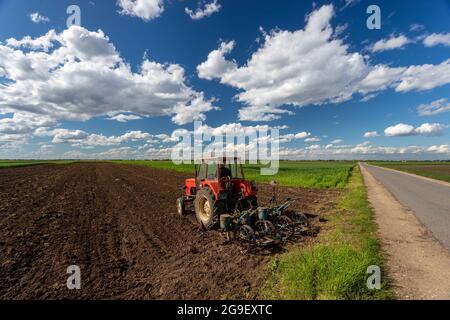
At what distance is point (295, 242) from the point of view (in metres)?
6.68

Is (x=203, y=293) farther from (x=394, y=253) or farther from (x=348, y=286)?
(x=394, y=253)

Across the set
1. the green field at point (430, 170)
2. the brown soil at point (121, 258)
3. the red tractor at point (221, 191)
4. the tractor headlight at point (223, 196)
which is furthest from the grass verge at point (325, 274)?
the green field at point (430, 170)

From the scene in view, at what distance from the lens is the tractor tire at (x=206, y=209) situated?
7450mm

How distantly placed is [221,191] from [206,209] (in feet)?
3.68

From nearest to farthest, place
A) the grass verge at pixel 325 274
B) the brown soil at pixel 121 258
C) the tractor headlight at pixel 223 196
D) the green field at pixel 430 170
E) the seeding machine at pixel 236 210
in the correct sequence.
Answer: the grass verge at pixel 325 274
the brown soil at pixel 121 258
the seeding machine at pixel 236 210
the tractor headlight at pixel 223 196
the green field at pixel 430 170

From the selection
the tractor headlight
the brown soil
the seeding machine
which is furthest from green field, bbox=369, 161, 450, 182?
the brown soil

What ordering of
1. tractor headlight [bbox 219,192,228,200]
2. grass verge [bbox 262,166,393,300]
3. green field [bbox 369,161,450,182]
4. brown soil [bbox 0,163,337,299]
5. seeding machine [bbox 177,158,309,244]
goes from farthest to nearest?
green field [bbox 369,161,450,182] → tractor headlight [bbox 219,192,228,200] → seeding machine [bbox 177,158,309,244] → brown soil [bbox 0,163,337,299] → grass verge [bbox 262,166,393,300]

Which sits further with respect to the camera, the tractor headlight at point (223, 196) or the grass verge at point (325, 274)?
the tractor headlight at point (223, 196)

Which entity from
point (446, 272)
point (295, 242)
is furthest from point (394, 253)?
point (295, 242)

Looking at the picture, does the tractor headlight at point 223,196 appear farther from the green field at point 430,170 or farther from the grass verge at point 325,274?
the green field at point 430,170

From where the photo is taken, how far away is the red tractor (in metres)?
7.46

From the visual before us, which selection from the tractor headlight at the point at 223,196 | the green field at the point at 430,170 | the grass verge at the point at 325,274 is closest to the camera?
the grass verge at the point at 325,274

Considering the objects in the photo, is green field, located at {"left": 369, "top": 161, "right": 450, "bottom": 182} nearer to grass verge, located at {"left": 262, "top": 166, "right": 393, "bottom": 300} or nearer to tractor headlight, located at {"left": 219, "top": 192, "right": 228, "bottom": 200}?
grass verge, located at {"left": 262, "top": 166, "right": 393, "bottom": 300}

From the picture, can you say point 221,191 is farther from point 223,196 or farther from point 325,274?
point 325,274
